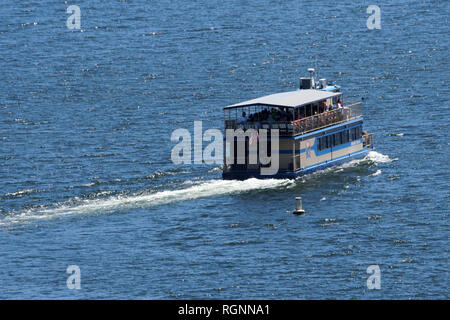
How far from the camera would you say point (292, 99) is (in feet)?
320

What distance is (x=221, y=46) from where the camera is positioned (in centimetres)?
15138

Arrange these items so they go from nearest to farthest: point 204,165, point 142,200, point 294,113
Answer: point 142,200, point 294,113, point 204,165

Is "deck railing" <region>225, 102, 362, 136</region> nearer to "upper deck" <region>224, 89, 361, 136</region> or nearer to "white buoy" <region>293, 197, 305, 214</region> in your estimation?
"upper deck" <region>224, 89, 361, 136</region>

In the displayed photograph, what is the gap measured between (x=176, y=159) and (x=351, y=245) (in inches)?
990

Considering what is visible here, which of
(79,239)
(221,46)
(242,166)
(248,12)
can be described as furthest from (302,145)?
(248,12)

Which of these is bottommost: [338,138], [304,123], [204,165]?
[204,165]

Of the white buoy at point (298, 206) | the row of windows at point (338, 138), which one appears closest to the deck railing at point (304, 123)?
the row of windows at point (338, 138)

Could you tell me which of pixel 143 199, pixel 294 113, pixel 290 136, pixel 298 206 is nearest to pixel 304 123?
pixel 294 113

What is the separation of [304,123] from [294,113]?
98cm

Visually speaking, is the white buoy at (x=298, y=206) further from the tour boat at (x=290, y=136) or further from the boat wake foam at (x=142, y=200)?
the tour boat at (x=290, y=136)

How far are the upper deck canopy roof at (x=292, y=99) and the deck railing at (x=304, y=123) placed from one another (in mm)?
1124

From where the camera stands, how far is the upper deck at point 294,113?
94875 millimetres

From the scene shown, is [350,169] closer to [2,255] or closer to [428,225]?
[428,225]

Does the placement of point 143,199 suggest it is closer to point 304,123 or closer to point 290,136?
point 290,136
